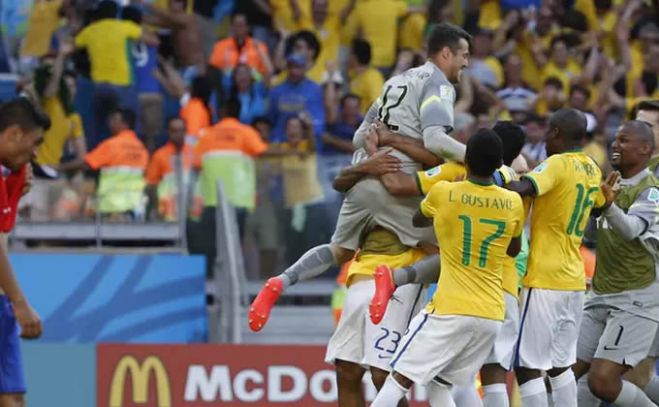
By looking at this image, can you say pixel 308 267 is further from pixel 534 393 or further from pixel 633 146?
pixel 633 146

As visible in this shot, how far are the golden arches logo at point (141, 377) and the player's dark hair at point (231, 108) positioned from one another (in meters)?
3.93

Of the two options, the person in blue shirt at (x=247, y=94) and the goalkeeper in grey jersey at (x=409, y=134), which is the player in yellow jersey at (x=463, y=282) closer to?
the goalkeeper in grey jersey at (x=409, y=134)

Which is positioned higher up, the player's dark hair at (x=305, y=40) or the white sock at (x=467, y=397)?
the player's dark hair at (x=305, y=40)

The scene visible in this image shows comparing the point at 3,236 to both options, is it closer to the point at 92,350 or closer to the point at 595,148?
the point at 92,350

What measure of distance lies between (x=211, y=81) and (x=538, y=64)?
13.4 ft

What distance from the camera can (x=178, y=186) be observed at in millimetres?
16922

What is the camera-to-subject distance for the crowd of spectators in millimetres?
16953

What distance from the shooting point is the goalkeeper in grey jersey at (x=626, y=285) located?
1184cm

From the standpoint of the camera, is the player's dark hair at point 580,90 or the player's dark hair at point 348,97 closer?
the player's dark hair at point 348,97

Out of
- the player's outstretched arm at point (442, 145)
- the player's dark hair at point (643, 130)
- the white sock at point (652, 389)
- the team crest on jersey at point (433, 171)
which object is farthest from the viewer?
the white sock at point (652, 389)

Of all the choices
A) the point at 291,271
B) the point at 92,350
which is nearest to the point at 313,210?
the point at 92,350

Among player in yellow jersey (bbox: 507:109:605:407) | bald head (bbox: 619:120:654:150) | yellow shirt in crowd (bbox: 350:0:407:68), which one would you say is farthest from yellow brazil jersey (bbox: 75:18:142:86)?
player in yellow jersey (bbox: 507:109:605:407)

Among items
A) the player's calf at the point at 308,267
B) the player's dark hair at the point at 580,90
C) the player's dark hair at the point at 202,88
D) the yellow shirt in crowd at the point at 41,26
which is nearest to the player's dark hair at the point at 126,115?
the player's dark hair at the point at 202,88

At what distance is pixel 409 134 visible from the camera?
11.1m
